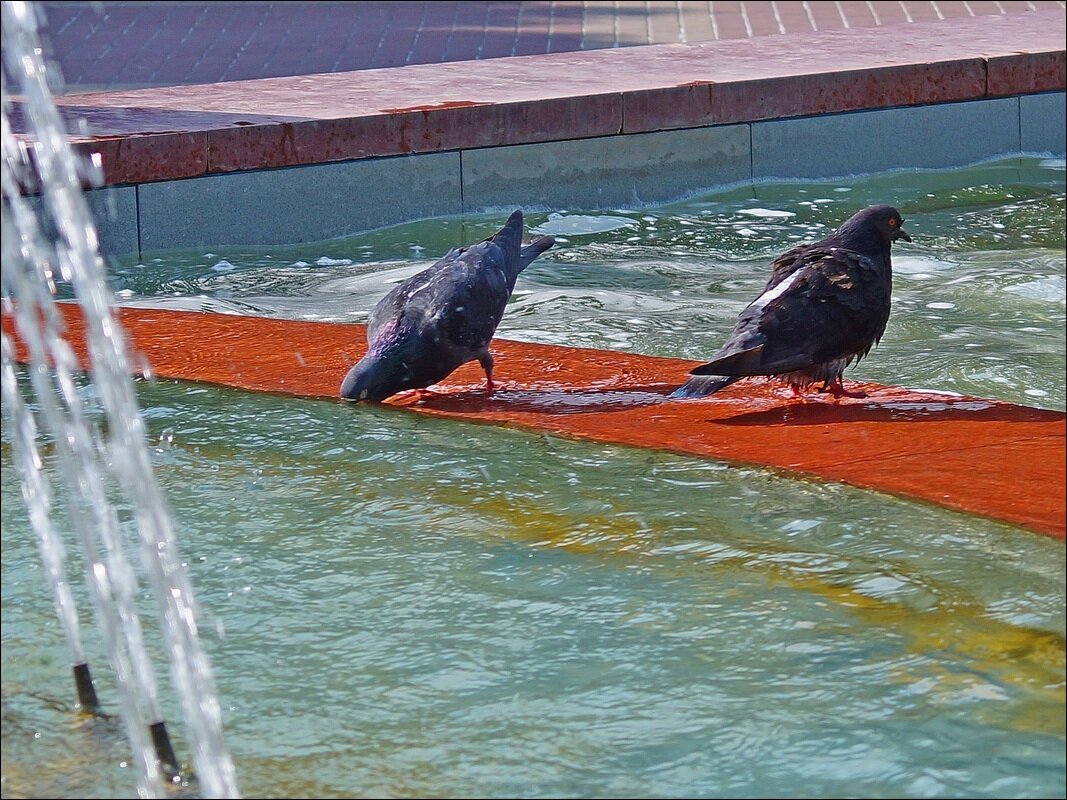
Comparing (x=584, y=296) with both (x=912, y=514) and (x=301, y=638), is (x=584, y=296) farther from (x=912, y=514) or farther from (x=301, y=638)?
(x=301, y=638)

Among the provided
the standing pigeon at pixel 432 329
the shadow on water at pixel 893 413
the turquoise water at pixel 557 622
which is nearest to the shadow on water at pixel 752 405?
the shadow on water at pixel 893 413

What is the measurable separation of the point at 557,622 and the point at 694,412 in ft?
4.24

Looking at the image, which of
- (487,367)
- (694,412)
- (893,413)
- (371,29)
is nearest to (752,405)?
(694,412)

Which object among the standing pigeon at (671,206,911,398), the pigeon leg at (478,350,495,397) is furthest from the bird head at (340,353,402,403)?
the standing pigeon at (671,206,911,398)

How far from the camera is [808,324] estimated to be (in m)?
3.92

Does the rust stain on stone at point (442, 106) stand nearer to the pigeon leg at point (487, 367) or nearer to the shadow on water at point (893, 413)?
the pigeon leg at point (487, 367)

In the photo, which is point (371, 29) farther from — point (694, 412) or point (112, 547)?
point (112, 547)

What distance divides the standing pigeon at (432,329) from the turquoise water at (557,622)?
12cm

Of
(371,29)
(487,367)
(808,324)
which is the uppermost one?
(371,29)

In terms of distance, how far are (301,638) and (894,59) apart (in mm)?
5449

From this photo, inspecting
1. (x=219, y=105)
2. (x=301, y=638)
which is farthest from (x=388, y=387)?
Result: (x=219, y=105)

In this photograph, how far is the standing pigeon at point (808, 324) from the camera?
390 cm

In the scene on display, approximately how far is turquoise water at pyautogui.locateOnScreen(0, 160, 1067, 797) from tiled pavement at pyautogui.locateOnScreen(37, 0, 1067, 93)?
225 inches

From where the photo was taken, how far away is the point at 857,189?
7227mm
